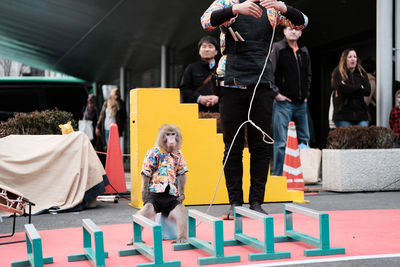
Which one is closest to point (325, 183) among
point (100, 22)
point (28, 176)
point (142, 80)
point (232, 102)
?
point (232, 102)

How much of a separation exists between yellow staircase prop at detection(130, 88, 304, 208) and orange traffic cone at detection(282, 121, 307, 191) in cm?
119

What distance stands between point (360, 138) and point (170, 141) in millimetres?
4548

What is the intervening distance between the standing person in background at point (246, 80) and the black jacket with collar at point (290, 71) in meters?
2.70

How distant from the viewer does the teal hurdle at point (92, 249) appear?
3.72 metres

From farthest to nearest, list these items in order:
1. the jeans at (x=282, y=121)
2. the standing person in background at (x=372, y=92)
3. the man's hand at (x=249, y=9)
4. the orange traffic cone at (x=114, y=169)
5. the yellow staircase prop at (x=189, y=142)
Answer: the standing person in background at (x=372, y=92) < the orange traffic cone at (x=114, y=169) < the jeans at (x=282, y=121) < the yellow staircase prop at (x=189, y=142) < the man's hand at (x=249, y=9)

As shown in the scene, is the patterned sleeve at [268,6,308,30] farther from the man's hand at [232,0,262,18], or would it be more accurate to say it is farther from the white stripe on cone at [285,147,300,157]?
the white stripe on cone at [285,147,300,157]

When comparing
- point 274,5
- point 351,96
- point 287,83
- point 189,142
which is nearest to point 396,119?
point 351,96

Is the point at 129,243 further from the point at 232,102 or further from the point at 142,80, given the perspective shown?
the point at 142,80

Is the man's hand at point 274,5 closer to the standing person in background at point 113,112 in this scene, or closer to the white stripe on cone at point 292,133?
the white stripe on cone at point 292,133

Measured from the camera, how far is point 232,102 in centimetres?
575

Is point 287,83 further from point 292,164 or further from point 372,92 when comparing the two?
point 372,92

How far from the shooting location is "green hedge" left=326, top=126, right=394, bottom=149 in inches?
341

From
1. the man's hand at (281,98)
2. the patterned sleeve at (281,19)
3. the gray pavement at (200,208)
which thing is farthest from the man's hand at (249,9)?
the man's hand at (281,98)

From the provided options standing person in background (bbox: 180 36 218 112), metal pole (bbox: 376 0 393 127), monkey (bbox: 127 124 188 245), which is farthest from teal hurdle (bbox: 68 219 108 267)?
metal pole (bbox: 376 0 393 127)
